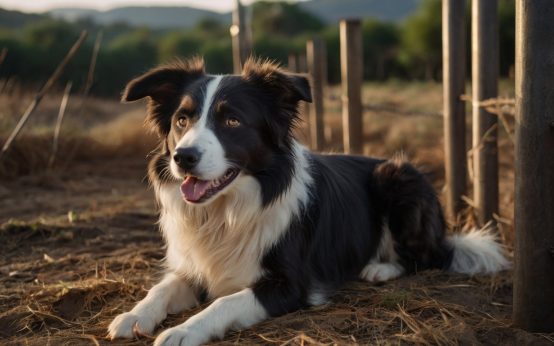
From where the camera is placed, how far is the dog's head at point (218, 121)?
128 inches

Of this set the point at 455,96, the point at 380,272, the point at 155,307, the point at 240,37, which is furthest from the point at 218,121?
the point at 240,37

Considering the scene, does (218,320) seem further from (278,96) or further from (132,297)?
(278,96)

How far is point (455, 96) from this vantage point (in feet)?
16.8

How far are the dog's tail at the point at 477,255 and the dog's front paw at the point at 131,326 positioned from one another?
83.6 inches

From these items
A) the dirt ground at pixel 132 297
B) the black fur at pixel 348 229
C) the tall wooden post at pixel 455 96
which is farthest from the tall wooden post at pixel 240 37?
the black fur at pixel 348 229

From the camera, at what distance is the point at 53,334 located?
3.33m

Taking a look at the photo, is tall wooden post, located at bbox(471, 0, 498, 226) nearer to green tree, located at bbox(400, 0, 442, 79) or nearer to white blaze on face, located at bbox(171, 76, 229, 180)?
white blaze on face, located at bbox(171, 76, 229, 180)

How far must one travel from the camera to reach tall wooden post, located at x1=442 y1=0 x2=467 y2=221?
505 centimetres

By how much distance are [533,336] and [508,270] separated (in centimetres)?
137

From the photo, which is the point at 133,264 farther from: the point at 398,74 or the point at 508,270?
the point at 398,74

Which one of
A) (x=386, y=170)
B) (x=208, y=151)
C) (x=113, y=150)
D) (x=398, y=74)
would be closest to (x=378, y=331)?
(x=208, y=151)

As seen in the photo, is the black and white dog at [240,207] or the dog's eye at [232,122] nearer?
the black and white dog at [240,207]

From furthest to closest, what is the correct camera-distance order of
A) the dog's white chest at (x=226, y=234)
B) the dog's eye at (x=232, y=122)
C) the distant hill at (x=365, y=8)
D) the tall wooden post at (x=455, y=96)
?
the distant hill at (x=365, y=8) → the tall wooden post at (x=455, y=96) → the dog's white chest at (x=226, y=234) → the dog's eye at (x=232, y=122)

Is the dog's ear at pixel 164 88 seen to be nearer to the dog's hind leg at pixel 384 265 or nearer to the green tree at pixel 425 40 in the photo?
the dog's hind leg at pixel 384 265
